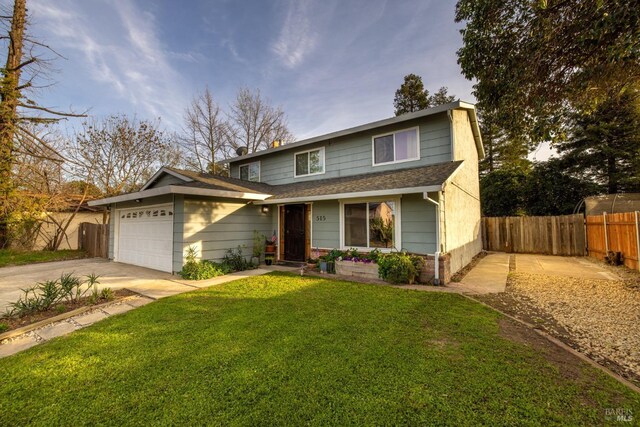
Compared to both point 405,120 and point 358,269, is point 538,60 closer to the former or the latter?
point 405,120

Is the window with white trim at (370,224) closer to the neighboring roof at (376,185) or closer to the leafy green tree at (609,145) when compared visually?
the neighboring roof at (376,185)

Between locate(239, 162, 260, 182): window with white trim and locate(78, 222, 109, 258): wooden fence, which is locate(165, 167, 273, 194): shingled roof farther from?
locate(78, 222, 109, 258): wooden fence

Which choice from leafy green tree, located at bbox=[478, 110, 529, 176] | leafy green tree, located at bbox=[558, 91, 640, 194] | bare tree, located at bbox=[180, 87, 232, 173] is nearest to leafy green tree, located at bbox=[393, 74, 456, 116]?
leafy green tree, located at bbox=[478, 110, 529, 176]

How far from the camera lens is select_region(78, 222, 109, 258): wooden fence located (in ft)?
37.3

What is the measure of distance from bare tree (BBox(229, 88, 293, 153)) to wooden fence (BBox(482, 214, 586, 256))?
625 inches

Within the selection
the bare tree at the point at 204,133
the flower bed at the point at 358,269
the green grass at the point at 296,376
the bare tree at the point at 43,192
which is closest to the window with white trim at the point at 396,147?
the flower bed at the point at 358,269

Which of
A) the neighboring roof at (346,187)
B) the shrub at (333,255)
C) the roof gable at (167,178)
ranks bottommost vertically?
the shrub at (333,255)

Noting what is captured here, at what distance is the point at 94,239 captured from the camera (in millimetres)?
12016

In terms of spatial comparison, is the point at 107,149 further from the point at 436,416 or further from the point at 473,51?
the point at 436,416

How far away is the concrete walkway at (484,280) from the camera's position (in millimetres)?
6075

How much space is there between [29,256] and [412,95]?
1058 inches

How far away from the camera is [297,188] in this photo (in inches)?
402

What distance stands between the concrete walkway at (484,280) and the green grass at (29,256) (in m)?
15.2

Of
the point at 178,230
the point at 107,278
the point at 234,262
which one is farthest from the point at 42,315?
the point at 234,262
